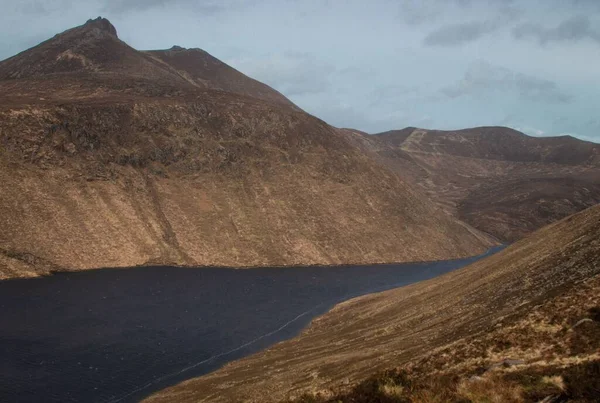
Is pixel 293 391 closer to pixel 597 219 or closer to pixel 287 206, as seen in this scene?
pixel 597 219

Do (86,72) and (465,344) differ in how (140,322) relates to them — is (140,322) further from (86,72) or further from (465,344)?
(86,72)

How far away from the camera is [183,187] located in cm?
12594

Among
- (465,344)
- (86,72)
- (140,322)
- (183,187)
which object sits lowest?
(140,322)

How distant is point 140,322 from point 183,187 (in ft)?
206

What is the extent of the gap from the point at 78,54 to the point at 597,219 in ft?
606

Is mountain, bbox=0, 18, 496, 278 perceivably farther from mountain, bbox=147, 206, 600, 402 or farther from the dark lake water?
mountain, bbox=147, 206, 600, 402

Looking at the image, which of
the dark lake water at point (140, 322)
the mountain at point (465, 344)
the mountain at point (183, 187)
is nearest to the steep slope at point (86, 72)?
the mountain at point (183, 187)

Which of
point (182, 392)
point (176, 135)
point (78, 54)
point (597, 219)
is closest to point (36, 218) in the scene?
point (176, 135)

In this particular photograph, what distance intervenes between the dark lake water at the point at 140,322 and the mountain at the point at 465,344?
560cm

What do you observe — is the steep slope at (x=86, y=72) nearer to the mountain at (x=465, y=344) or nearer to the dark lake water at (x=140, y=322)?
the dark lake water at (x=140, y=322)

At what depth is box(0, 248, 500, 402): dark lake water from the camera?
47.6m

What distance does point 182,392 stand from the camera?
142 feet

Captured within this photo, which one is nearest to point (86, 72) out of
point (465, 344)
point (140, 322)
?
point (140, 322)

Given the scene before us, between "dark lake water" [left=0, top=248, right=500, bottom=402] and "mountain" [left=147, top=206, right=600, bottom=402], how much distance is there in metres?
5.60
